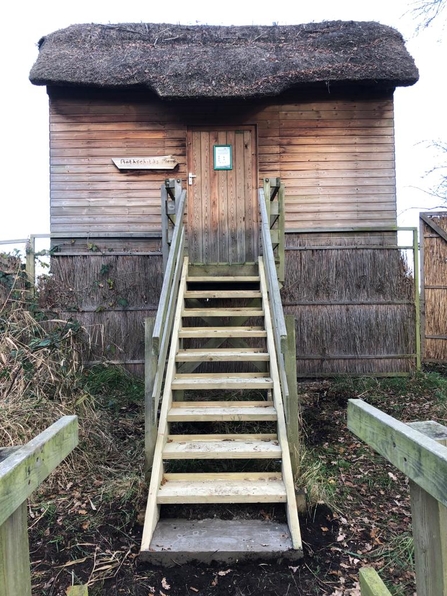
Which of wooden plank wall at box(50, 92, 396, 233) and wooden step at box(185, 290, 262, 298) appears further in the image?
wooden plank wall at box(50, 92, 396, 233)

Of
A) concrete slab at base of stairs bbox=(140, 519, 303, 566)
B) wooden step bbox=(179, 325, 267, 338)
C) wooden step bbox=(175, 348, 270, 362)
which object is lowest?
concrete slab at base of stairs bbox=(140, 519, 303, 566)

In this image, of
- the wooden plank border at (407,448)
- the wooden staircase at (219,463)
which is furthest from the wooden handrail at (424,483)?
the wooden staircase at (219,463)

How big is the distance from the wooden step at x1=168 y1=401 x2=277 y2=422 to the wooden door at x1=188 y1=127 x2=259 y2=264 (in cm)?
340

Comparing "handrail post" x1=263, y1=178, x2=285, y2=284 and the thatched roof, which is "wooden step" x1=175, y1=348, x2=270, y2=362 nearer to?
"handrail post" x1=263, y1=178, x2=285, y2=284

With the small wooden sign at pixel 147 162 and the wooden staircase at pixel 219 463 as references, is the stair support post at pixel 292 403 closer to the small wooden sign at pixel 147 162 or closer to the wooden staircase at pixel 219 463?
the wooden staircase at pixel 219 463

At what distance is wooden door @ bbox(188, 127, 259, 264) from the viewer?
7.06 meters

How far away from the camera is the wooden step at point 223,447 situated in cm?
351

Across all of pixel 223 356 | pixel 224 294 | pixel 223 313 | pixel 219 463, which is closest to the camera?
pixel 219 463

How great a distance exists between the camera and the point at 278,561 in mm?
2865

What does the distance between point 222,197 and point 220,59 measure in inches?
86.2

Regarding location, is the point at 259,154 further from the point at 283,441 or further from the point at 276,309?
the point at 283,441

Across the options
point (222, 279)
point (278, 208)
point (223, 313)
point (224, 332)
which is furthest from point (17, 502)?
point (278, 208)

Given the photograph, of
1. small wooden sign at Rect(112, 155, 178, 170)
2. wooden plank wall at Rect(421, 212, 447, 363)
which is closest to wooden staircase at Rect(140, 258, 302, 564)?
small wooden sign at Rect(112, 155, 178, 170)

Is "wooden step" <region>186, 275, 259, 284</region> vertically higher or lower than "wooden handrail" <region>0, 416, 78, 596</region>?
higher
